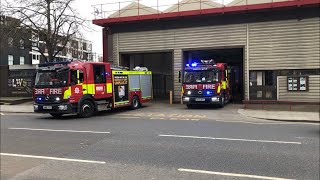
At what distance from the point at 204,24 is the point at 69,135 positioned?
54.8 ft

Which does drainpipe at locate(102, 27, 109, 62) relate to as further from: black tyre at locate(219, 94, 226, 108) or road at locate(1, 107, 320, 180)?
road at locate(1, 107, 320, 180)

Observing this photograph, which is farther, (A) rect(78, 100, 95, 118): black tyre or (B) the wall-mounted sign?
(B) the wall-mounted sign

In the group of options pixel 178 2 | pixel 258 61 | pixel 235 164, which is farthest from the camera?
pixel 178 2

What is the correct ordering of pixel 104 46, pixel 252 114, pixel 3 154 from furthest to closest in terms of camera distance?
1. pixel 104 46
2. pixel 252 114
3. pixel 3 154

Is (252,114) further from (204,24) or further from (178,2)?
(178,2)

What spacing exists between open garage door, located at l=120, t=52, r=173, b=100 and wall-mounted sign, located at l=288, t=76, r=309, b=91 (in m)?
10.8

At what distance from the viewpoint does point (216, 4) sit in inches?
1005

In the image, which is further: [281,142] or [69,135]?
[69,135]

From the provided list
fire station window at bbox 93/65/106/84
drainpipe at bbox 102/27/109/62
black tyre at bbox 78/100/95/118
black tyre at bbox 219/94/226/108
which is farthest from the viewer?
drainpipe at bbox 102/27/109/62

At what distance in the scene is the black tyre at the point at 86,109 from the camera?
56.9ft

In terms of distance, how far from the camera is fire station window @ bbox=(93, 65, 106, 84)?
1819cm

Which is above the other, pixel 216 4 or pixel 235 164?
pixel 216 4

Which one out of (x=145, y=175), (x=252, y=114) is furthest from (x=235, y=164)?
(x=252, y=114)

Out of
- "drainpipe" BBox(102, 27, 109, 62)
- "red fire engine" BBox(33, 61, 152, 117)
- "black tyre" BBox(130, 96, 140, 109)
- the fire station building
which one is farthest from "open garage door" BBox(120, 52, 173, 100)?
"red fire engine" BBox(33, 61, 152, 117)
